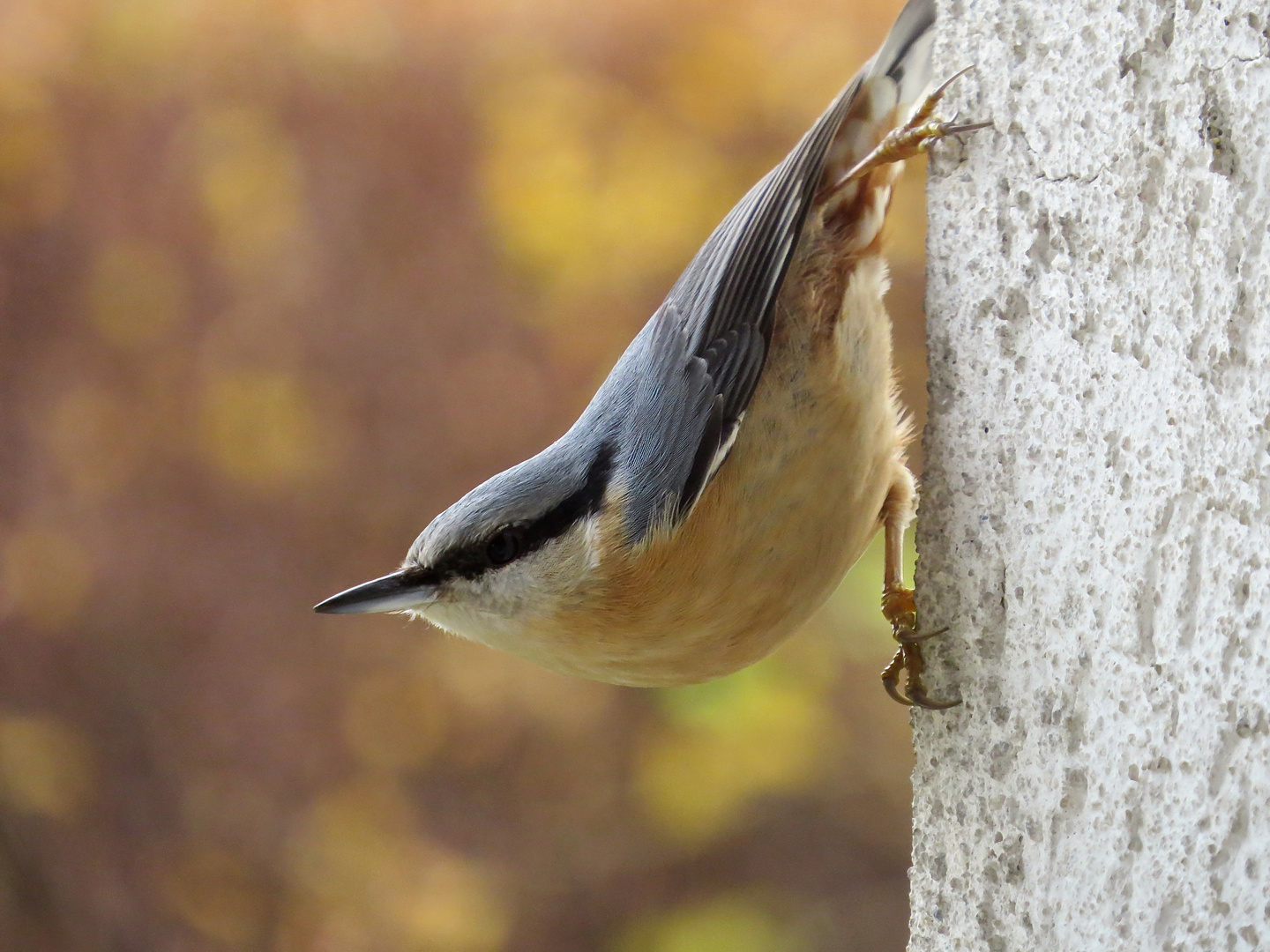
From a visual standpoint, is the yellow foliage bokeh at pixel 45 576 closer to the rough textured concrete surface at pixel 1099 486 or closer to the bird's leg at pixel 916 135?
the bird's leg at pixel 916 135

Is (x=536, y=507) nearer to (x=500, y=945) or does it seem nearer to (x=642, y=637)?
(x=642, y=637)

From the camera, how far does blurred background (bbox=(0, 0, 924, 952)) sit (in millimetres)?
2260

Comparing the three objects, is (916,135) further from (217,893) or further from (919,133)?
(217,893)

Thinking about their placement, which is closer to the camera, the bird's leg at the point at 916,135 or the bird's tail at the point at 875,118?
the bird's leg at the point at 916,135

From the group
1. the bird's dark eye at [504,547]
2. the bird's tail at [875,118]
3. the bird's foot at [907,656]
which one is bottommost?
the bird's foot at [907,656]

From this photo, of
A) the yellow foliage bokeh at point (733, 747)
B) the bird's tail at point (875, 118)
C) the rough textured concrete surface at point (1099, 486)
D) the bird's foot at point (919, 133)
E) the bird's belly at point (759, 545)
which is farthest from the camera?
the yellow foliage bokeh at point (733, 747)

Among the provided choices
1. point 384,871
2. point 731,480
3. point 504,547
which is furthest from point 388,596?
point 384,871

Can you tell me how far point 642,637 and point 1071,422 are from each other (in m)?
0.50

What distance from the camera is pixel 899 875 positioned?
7.47 feet

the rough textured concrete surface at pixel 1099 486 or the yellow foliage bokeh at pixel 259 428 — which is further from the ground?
the yellow foliage bokeh at pixel 259 428

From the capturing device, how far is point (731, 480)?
1.02 meters

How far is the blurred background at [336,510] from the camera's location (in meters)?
2.26

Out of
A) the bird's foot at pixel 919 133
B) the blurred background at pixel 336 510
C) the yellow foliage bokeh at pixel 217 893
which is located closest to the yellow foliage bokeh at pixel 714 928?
the blurred background at pixel 336 510

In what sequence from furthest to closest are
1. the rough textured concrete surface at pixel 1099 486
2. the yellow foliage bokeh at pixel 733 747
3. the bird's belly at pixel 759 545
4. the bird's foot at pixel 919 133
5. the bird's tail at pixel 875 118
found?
the yellow foliage bokeh at pixel 733 747
the bird's tail at pixel 875 118
the bird's belly at pixel 759 545
the bird's foot at pixel 919 133
the rough textured concrete surface at pixel 1099 486
